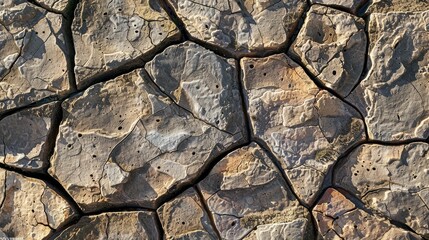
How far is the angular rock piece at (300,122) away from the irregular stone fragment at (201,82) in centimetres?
8

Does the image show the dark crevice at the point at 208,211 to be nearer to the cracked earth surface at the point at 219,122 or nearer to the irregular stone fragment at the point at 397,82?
the cracked earth surface at the point at 219,122

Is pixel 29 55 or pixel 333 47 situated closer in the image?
pixel 333 47

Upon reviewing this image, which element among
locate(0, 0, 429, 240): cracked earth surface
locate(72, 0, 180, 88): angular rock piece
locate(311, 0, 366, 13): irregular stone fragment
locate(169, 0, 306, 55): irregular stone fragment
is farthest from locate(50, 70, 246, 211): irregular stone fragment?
locate(311, 0, 366, 13): irregular stone fragment

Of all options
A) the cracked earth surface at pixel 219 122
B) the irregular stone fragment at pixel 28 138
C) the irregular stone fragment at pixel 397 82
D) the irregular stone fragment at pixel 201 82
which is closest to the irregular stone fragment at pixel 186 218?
the cracked earth surface at pixel 219 122

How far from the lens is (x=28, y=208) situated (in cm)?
244

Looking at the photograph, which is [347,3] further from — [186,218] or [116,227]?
[116,227]

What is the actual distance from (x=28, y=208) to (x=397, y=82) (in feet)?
5.41

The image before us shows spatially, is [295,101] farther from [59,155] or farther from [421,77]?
[59,155]

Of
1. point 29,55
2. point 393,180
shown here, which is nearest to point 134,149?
point 29,55

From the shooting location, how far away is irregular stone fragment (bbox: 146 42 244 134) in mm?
2449

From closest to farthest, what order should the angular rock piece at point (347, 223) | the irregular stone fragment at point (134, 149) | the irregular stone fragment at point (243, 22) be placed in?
the angular rock piece at point (347, 223)
the irregular stone fragment at point (134, 149)
the irregular stone fragment at point (243, 22)

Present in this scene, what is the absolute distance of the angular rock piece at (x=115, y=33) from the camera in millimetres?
2541

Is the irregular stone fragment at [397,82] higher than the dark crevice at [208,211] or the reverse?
higher

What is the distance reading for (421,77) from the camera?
243 cm
